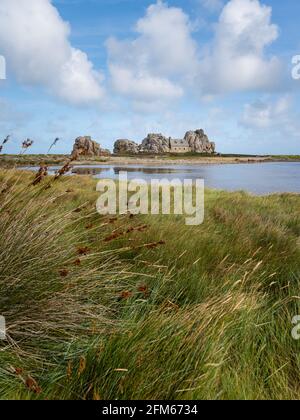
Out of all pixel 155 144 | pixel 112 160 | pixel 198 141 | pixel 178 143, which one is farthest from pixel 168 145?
pixel 112 160

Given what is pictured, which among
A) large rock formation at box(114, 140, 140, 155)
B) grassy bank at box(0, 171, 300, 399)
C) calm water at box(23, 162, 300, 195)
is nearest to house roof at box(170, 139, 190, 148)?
large rock formation at box(114, 140, 140, 155)

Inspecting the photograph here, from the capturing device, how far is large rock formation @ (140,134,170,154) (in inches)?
4993

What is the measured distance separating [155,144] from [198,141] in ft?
68.2

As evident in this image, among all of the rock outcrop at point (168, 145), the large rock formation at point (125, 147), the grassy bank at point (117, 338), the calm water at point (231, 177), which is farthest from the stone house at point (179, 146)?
the grassy bank at point (117, 338)

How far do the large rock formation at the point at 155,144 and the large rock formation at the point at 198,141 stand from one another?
30.6 feet

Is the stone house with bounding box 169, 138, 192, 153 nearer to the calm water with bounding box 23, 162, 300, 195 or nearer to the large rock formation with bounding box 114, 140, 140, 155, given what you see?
the large rock formation with bounding box 114, 140, 140, 155

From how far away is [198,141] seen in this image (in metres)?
141

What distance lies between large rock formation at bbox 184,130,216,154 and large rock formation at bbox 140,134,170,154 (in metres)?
9.31

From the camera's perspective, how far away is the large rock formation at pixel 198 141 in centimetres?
13925

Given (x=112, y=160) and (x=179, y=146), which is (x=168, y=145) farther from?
(x=112, y=160)

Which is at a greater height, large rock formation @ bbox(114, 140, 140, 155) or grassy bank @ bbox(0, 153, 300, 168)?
large rock formation @ bbox(114, 140, 140, 155)

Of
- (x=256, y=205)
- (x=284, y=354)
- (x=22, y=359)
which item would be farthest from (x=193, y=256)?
(x=256, y=205)
